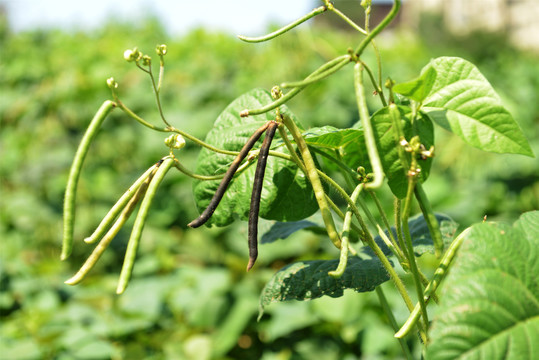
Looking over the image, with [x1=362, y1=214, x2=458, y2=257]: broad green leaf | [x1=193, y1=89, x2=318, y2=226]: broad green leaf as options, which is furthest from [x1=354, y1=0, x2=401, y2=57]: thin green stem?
[x1=362, y1=214, x2=458, y2=257]: broad green leaf

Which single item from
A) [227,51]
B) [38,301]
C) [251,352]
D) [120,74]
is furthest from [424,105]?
[227,51]

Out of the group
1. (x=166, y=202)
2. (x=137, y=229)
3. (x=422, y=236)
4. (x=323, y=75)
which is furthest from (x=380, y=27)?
(x=166, y=202)

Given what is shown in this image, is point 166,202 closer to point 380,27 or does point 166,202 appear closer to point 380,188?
point 380,188

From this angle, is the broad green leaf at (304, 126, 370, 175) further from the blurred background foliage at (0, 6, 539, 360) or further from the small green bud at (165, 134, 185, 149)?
the blurred background foliage at (0, 6, 539, 360)

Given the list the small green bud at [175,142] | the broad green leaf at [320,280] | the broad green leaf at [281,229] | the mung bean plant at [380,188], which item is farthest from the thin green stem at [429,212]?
the broad green leaf at [281,229]

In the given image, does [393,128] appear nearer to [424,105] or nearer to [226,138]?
[424,105]
